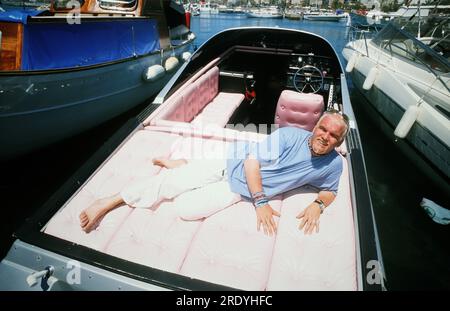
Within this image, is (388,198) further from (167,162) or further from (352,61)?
(352,61)

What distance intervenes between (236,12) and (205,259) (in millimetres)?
86089

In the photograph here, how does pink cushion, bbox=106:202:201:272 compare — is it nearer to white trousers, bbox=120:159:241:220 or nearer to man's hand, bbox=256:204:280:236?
white trousers, bbox=120:159:241:220

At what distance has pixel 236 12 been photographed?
77625mm

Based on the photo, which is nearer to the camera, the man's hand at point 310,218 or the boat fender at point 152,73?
the man's hand at point 310,218

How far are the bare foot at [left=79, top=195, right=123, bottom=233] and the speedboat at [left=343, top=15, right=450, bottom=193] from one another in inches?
164

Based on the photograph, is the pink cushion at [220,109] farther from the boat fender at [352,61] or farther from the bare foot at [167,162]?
the boat fender at [352,61]

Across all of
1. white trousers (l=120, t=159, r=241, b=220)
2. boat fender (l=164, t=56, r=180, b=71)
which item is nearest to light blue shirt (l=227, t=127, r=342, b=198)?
white trousers (l=120, t=159, r=241, b=220)

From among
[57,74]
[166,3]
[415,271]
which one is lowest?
[415,271]

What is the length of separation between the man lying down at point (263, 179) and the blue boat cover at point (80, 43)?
3015 millimetres

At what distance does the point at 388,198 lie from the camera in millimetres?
4133

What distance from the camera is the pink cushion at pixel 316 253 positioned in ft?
5.52

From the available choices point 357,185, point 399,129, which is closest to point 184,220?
point 357,185

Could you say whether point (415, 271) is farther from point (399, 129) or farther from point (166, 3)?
point (166, 3)

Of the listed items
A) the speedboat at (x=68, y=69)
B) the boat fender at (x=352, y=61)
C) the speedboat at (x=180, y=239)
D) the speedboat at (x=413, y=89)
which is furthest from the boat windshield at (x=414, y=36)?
the speedboat at (x=68, y=69)
